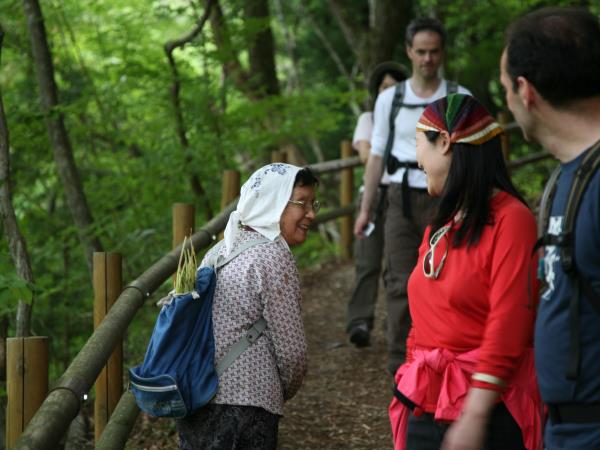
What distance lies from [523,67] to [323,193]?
517 inches

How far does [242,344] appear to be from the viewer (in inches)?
129

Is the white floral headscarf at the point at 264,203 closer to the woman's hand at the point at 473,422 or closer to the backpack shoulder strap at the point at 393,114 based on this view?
the woman's hand at the point at 473,422

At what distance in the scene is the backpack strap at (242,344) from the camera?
3262 mm

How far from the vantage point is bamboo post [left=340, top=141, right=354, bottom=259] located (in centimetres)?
1169

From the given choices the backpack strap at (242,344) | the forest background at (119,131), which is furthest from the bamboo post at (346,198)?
the backpack strap at (242,344)

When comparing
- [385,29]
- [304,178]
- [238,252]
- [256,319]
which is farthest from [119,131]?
[256,319]

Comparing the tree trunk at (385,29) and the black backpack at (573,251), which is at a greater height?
the tree trunk at (385,29)

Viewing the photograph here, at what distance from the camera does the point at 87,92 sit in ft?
28.4

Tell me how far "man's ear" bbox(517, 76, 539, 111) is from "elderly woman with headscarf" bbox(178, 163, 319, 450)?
4.28ft

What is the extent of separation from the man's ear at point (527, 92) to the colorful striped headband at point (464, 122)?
2.02 ft

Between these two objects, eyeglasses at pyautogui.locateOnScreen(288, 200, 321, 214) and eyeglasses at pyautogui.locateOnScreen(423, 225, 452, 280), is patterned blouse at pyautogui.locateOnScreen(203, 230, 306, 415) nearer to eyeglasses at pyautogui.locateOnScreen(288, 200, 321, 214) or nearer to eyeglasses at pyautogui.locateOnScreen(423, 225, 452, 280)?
eyeglasses at pyautogui.locateOnScreen(288, 200, 321, 214)

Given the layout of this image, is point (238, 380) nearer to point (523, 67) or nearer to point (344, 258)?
point (523, 67)

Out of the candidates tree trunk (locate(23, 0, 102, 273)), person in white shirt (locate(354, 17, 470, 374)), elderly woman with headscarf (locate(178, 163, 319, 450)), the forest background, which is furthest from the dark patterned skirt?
tree trunk (locate(23, 0, 102, 273))

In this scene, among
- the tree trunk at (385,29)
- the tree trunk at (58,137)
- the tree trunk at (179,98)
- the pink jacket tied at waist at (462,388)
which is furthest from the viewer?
the tree trunk at (385,29)
